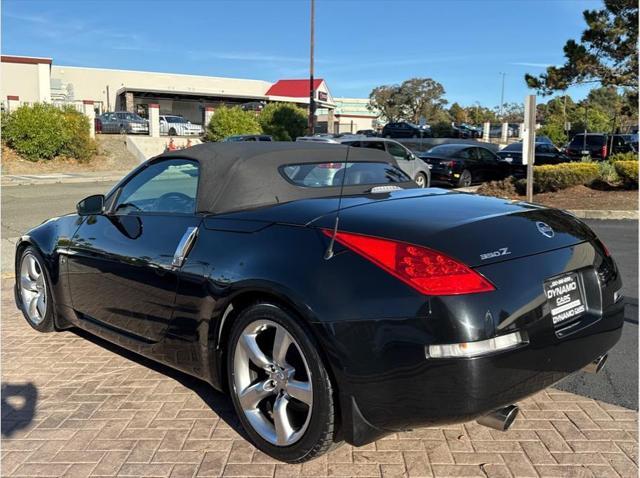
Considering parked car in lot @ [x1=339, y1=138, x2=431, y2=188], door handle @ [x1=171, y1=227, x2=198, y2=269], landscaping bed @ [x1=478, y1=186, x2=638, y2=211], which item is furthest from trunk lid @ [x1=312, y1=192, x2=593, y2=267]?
parked car in lot @ [x1=339, y1=138, x2=431, y2=188]

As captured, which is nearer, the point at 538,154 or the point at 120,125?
the point at 538,154

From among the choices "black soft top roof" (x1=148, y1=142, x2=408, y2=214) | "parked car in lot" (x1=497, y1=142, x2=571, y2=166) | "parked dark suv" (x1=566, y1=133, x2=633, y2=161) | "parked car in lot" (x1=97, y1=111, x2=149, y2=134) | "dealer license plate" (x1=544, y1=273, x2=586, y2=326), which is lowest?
"dealer license plate" (x1=544, y1=273, x2=586, y2=326)

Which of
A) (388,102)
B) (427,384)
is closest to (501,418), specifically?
(427,384)

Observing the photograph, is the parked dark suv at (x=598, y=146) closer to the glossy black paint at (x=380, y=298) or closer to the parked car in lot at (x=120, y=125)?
the parked car in lot at (x=120, y=125)

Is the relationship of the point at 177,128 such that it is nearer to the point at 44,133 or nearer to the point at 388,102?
the point at 44,133

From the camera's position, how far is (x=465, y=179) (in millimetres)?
18141

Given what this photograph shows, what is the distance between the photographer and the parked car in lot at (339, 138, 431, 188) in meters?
16.5

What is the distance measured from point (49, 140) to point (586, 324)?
2626cm

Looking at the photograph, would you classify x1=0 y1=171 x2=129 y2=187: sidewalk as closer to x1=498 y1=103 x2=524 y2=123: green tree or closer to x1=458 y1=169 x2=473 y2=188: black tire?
x1=458 y1=169 x2=473 y2=188: black tire

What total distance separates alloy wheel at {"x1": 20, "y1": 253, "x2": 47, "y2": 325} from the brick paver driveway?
868mm

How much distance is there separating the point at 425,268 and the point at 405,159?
14.6m

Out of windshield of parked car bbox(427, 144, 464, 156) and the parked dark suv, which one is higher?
the parked dark suv

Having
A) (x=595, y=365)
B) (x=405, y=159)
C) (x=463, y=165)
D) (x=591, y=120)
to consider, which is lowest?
(x=595, y=365)

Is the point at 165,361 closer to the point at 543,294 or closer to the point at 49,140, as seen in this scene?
the point at 543,294
